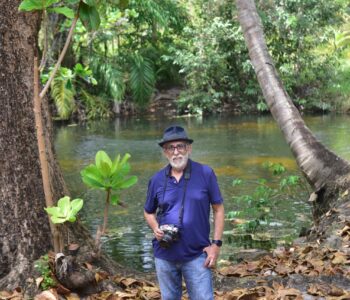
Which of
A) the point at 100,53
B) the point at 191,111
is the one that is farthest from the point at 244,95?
the point at 100,53

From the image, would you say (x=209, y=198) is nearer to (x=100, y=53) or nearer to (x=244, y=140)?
(x=244, y=140)

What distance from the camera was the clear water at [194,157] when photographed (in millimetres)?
8695

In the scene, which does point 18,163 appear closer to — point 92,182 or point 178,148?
point 92,182

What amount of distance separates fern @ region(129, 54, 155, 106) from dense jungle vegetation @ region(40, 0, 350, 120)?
0.04 metres

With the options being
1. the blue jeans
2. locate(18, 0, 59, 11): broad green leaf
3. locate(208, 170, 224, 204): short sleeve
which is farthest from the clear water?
locate(18, 0, 59, 11): broad green leaf

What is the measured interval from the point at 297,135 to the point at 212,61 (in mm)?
17839

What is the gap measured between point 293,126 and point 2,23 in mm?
4552

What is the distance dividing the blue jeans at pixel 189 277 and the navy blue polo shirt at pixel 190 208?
0.04 meters

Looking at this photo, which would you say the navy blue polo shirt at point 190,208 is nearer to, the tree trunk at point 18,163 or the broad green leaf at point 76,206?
the broad green leaf at point 76,206

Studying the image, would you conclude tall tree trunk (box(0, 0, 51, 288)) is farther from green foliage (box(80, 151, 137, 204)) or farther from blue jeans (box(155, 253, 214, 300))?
blue jeans (box(155, 253, 214, 300))

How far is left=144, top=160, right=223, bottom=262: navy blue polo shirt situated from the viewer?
12.5ft

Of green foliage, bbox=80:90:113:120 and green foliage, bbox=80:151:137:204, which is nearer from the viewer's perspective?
green foliage, bbox=80:151:137:204

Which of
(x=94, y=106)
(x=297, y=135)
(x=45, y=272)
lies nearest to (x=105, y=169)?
(x=45, y=272)

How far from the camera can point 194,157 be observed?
52.1 feet
